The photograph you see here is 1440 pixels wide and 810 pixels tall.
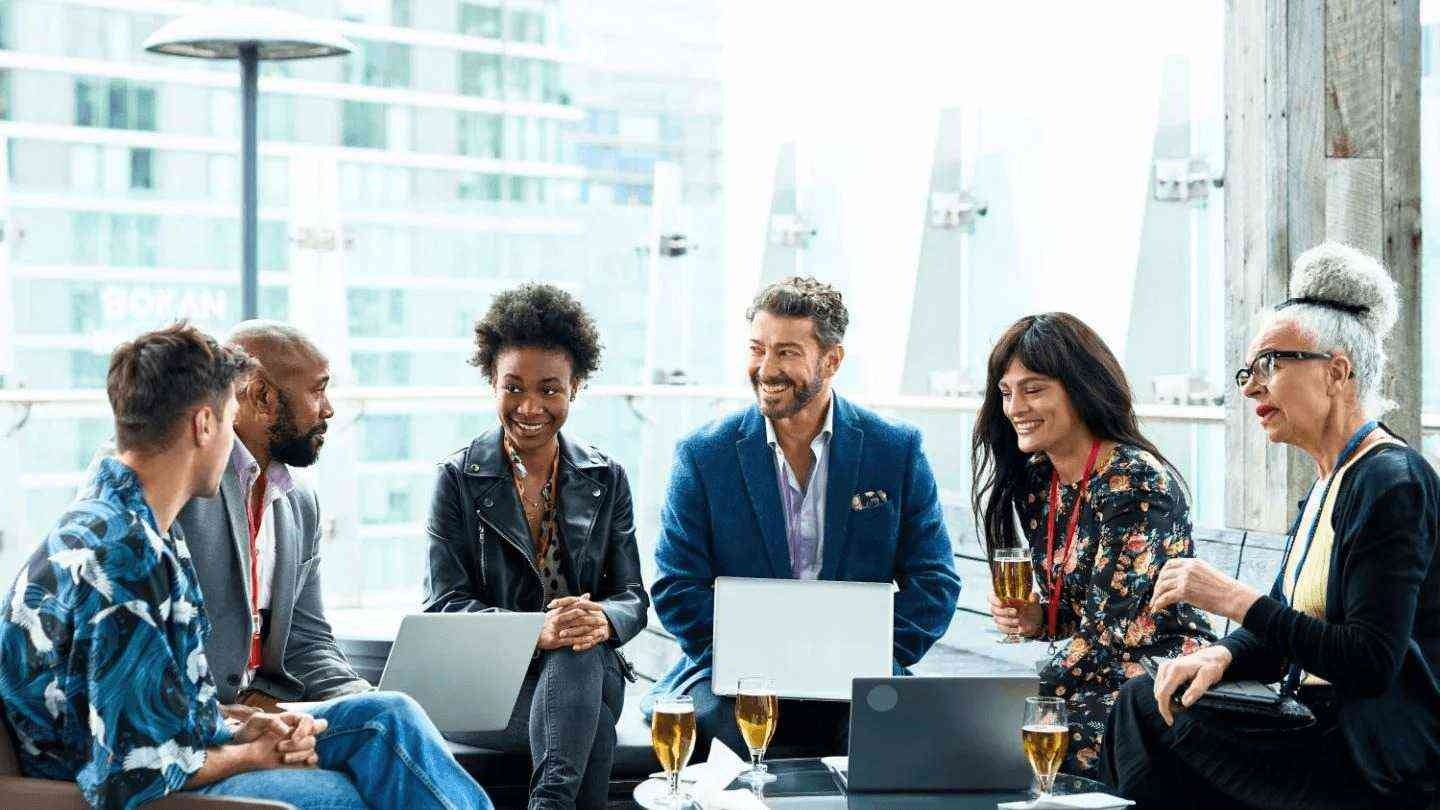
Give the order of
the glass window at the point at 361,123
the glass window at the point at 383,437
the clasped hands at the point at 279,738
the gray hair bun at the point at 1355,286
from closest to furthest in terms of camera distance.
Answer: the clasped hands at the point at 279,738, the gray hair bun at the point at 1355,286, the glass window at the point at 383,437, the glass window at the point at 361,123

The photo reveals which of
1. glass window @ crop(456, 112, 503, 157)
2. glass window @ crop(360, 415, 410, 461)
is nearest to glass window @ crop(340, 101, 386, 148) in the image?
glass window @ crop(456, 112, 503, 157)

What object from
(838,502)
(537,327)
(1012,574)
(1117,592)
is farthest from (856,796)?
(537,327)

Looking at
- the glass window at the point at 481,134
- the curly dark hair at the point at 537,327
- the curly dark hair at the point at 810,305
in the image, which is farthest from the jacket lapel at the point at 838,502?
the glass window at the point at 481,134

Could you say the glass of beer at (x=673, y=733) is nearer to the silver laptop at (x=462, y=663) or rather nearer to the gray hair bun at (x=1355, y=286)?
the silver laptop at (x=462, y=663)

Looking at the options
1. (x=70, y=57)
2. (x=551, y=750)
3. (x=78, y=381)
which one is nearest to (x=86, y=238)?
(x=78, y=381)

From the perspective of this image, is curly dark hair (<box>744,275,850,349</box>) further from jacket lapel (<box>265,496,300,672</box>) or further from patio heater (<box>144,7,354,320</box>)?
patio heater (<box>144,7,354,320</box>)

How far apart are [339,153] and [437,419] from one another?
10.9 ft

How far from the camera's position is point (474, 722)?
292 centimetres

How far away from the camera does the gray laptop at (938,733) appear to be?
7.57 feet

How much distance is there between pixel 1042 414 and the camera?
2.92 meters

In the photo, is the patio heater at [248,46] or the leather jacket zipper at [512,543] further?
the patio heater at [248,46]

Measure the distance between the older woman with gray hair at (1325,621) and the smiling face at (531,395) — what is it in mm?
1306

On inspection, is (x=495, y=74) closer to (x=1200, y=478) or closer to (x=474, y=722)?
(x=1200, y=478)

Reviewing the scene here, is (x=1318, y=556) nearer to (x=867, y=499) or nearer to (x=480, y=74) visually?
(x=867, y=499)
